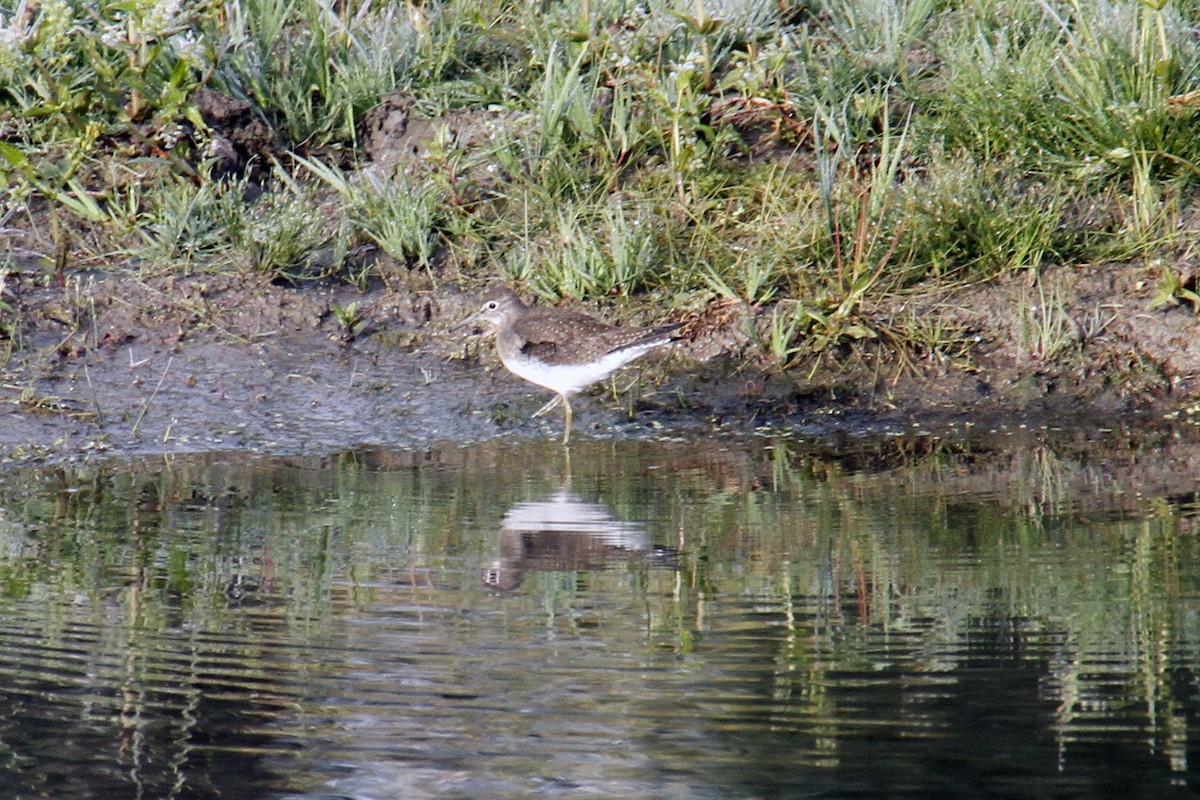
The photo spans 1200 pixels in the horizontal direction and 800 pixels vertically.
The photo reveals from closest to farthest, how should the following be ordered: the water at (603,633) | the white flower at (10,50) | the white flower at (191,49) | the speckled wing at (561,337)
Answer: the water at (603,633)
the speckled wing at (561,337)
the white flower at (10,50)
the white flower at (191,49)

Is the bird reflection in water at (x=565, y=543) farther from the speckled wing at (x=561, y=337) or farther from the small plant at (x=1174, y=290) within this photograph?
the small plant at (x=1174, y=290)

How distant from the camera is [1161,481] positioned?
673 cm

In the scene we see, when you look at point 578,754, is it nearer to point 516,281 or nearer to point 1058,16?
point 516,281

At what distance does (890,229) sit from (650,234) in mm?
1356

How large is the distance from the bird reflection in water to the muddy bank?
165cm

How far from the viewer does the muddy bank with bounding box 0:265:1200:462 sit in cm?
798

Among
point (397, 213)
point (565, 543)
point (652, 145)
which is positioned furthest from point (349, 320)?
point (565, 543)

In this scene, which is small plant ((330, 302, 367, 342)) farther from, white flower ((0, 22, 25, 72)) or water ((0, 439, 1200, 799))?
white flower ((0, 22, 25, 72))

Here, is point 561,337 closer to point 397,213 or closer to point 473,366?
point 473,366

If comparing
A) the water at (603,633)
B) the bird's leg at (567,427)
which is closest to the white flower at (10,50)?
the water at (603,633)

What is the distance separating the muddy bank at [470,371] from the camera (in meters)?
7.98

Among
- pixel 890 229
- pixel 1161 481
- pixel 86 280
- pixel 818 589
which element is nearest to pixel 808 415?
pixel 890 229

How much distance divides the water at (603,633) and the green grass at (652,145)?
2032 millimetres

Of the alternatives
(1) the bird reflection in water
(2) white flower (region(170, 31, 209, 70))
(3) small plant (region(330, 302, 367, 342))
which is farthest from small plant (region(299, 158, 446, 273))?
(1) the bird reflection in water
